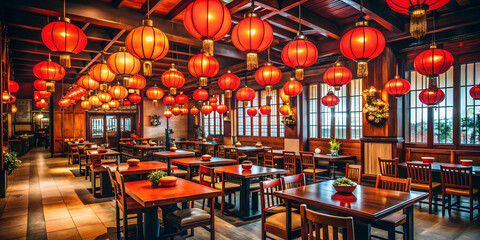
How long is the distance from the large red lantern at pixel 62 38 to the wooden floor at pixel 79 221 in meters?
2.34

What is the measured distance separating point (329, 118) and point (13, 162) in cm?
864

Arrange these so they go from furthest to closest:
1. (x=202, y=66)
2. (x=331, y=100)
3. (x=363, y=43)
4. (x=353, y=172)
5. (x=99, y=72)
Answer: (x=331, y=100)
(x=99, y=72)
(x=202, y=66)
(x=353, y=172)
(x=363, y=43)

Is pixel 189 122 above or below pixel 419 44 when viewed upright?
below

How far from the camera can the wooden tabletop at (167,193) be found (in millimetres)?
2721

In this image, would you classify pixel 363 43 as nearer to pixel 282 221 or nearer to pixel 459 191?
pixel 282 221

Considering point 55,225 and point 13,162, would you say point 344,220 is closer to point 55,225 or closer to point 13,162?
point 55,225

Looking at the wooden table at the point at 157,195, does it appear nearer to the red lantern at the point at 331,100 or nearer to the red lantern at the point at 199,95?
the red lantern at the point at 199,95

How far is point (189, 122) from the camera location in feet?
60.0

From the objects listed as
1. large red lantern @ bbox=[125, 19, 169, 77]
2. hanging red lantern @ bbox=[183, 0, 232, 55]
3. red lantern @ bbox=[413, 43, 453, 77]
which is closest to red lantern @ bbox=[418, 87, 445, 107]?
red lantern @ bbox=[413, 43, 453, 77]

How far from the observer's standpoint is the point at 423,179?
4926 mm

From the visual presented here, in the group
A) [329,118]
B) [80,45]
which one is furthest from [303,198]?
[329,118]

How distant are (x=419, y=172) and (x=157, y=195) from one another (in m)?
4.51

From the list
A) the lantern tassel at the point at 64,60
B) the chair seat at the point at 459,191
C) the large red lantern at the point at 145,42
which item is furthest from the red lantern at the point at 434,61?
the lantern tassel at the point at 64,60

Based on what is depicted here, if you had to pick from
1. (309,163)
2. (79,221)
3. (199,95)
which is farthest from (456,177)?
(79,221)
